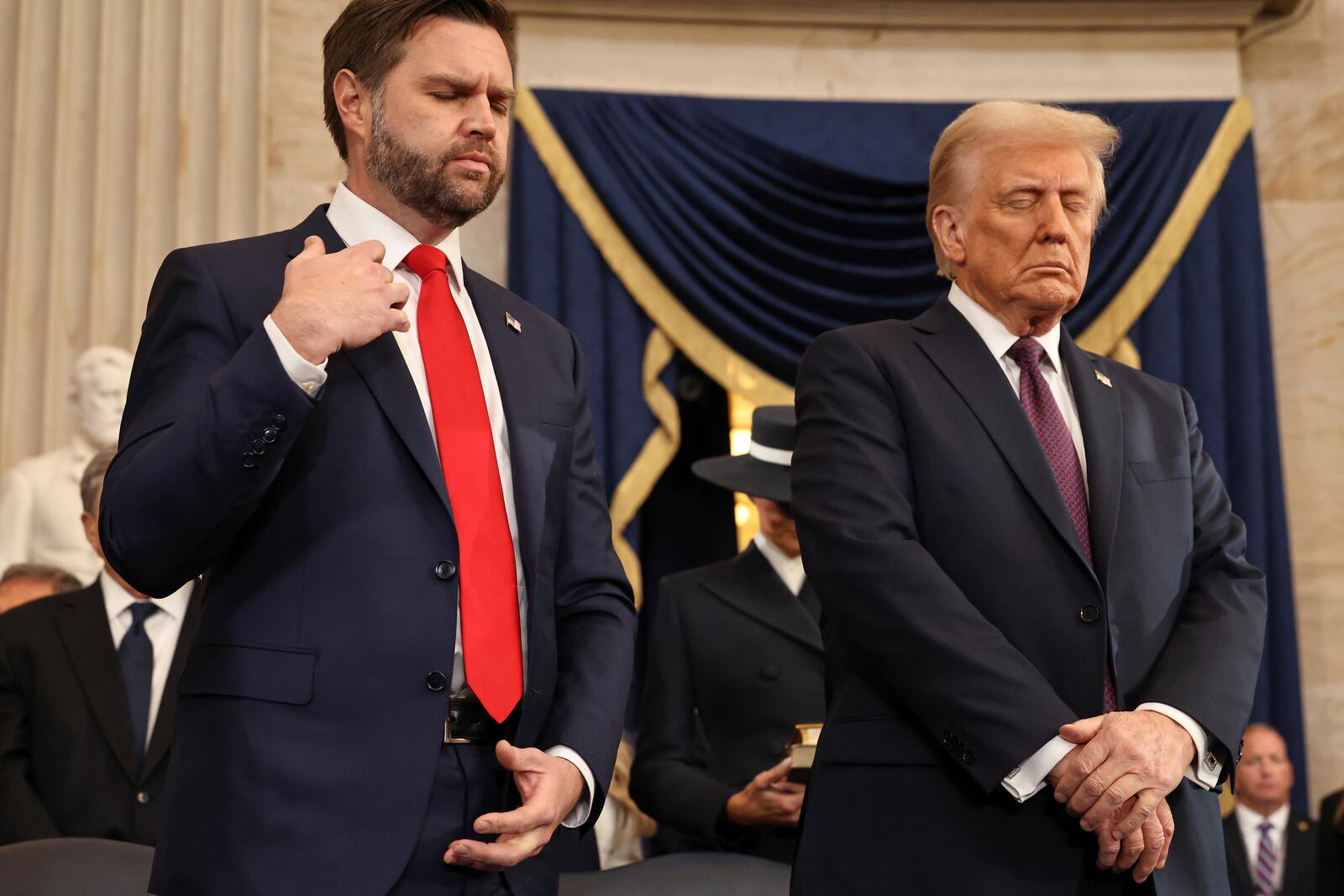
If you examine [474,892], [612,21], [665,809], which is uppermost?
[612,21]

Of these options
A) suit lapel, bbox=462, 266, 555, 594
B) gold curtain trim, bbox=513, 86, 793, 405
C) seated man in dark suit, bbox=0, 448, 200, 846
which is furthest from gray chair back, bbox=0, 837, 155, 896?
gold curtain trim, bbox=513, 86, 793, 405

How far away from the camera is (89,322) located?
20.2 feet

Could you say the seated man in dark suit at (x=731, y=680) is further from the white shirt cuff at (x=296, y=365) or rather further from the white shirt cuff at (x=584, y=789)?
the white shirt cuff at (x=296, y=365)

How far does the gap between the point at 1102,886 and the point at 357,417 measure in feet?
3.76

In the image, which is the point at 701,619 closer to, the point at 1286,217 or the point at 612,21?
the point at 612,21

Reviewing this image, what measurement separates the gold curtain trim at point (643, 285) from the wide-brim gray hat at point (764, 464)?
2099 mm

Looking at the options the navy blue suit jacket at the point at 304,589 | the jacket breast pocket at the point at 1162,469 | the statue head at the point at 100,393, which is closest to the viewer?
the navy blue suit jacket at the point at 304,589

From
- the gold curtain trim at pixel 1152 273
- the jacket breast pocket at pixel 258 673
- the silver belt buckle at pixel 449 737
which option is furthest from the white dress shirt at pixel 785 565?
the gold curtain trim at pixel 1152 273

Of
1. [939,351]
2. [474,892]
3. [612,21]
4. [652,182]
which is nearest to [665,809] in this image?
[939,351]

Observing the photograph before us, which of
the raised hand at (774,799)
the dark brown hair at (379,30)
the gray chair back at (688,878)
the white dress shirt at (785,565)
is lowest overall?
the raised hand at (774,799)

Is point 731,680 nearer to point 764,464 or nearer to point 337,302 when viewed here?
point 764,464

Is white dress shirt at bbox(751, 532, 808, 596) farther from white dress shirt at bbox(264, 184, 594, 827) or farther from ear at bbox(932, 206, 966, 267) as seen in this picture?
white dress shirt at bbox(264, 184, 594, 827)

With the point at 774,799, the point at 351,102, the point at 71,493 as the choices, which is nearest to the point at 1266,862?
the point at 774,799

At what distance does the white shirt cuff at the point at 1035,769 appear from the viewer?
207 centimetres
